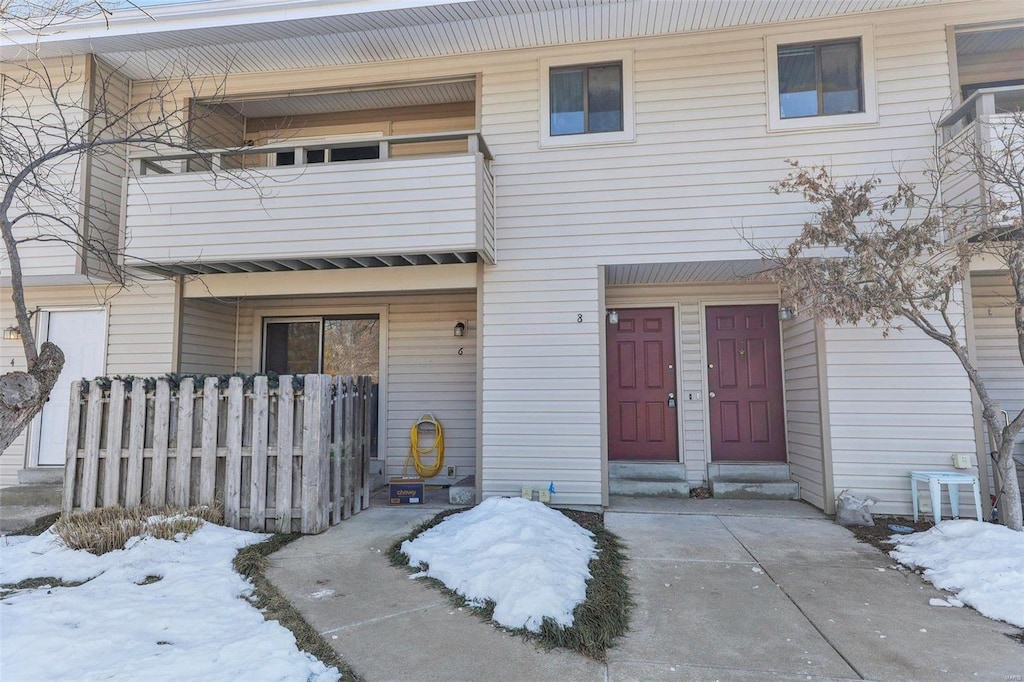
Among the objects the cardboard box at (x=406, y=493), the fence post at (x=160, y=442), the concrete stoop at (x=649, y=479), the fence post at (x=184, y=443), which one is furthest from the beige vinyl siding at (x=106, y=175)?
the concrete stoop at (x=649, y=479)

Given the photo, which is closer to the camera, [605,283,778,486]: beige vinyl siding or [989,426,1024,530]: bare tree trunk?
[989,426,1024,530]: bare tree trunk

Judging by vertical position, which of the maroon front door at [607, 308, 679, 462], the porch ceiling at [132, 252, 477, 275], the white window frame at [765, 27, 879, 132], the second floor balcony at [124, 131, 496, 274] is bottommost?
the maroon front door at [607, 308, 679, 462]

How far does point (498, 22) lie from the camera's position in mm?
6062

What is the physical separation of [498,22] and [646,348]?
4304 mm

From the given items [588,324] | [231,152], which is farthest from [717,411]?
[231,152]

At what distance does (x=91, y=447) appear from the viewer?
526 cm

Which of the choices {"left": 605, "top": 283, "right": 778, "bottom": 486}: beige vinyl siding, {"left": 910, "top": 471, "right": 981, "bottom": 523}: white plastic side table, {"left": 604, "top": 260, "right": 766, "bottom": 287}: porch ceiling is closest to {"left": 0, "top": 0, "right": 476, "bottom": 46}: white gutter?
{"left": 604, "top": 260, "right": 766, "bottom": 287}: porch ceiling

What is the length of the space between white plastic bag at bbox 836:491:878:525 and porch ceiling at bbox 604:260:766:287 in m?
2.55

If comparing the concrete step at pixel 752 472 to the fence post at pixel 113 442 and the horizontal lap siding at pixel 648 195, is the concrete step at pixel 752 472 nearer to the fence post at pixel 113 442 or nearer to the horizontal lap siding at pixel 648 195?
the horizontal lap siding at pixel 648 195

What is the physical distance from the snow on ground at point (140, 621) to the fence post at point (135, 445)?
0.75m

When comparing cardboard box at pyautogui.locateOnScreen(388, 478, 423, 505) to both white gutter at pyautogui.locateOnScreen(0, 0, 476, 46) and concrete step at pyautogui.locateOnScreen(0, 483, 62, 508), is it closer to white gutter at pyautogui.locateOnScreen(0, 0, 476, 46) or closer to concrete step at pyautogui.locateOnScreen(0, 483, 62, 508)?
concrete step at pyautogui.locateOnScreen(0, 483, 62, 508)

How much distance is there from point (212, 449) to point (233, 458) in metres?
0.23

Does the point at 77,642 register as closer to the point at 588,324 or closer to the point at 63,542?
the point at 63,542

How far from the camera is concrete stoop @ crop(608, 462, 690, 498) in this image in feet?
21.9
